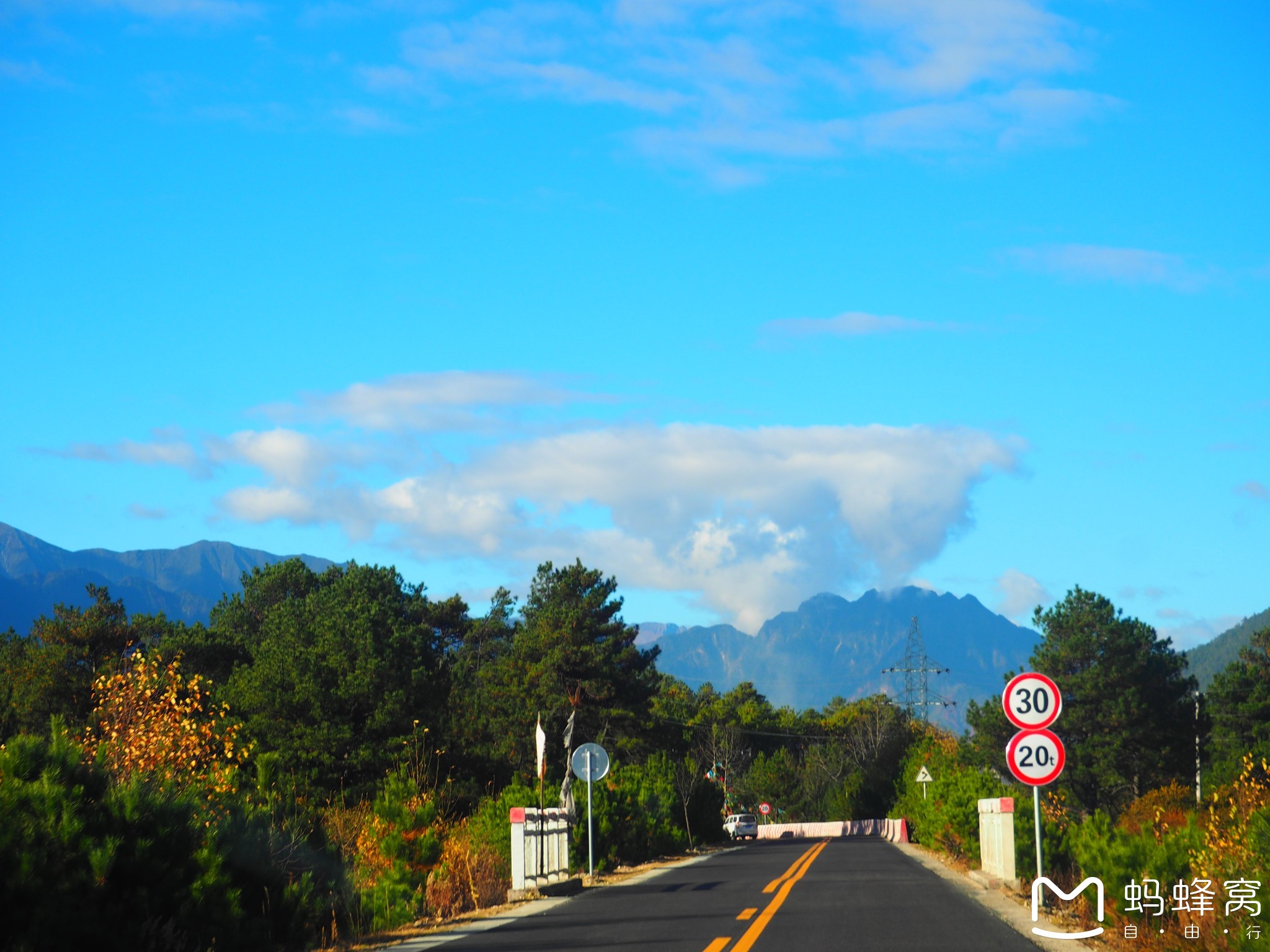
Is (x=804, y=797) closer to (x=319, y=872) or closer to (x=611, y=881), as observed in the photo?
(x=611, y=881)

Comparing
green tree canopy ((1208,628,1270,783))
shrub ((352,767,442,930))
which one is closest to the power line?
green tree canopy ((1208,628,1270,783))

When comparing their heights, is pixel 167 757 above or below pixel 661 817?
above

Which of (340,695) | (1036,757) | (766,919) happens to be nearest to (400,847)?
(766,919)

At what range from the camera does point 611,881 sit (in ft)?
75.9

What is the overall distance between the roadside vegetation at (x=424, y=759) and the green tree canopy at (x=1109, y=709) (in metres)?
0.15

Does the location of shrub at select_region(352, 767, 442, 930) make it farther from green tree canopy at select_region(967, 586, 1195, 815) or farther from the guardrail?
green tree canopy at select_region(967, 586, 1195, 815)

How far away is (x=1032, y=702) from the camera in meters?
15.1

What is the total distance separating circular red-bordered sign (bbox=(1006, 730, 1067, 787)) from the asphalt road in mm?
1736

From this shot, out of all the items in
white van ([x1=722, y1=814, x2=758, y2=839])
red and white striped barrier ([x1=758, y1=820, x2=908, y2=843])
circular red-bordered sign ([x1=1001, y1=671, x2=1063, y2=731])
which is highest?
circular red-bordered sign ([x1=1001, y1=671, x2=1063, y2=731])

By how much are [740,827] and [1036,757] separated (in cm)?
5187

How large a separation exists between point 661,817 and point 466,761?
2473 cm

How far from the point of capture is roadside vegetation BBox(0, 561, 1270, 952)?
32.6 feet

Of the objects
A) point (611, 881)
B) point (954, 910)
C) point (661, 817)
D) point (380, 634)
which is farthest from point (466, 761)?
point (954, 910)

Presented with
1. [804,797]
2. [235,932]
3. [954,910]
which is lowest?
[804,797]
